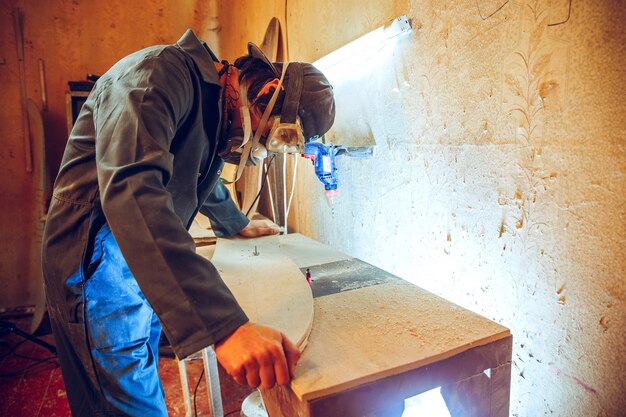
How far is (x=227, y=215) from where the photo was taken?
172 cm

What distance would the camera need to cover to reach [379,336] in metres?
0.82

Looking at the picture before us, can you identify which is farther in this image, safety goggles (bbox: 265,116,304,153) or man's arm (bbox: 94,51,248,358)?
safety goggles (bbox: 265,116,304,153)

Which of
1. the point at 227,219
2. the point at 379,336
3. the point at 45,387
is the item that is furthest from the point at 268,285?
the point at 45,387

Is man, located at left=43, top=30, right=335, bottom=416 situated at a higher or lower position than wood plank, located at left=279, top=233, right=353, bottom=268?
higher

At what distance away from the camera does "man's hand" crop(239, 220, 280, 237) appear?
1.79 m

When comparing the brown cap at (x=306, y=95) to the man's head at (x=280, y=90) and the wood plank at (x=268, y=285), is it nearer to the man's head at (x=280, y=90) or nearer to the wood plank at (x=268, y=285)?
the man's head at (x=280, y=90)

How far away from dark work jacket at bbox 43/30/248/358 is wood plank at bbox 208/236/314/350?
0.73 ft

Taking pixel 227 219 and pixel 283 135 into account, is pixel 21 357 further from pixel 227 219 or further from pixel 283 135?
pixel 283 135

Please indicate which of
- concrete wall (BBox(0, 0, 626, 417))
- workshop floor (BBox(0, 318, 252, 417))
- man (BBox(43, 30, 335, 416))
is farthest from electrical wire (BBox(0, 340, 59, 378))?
concrete wall (BBox(0, 0, 626, 417))

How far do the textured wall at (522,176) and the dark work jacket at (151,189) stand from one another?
66 cm

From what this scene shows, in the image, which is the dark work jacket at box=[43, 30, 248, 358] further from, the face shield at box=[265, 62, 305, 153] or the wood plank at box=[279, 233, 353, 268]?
the wood plank at box=[279, 233, 353, 268]

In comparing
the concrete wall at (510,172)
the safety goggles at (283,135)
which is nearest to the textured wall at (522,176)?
the concrete wall at (510,172)

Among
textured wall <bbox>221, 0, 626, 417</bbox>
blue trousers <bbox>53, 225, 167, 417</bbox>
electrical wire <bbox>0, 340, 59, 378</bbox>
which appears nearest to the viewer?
textured wall <bbox>221, 0, 626, 417</bbox>

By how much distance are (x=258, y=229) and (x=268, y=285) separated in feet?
2.28
